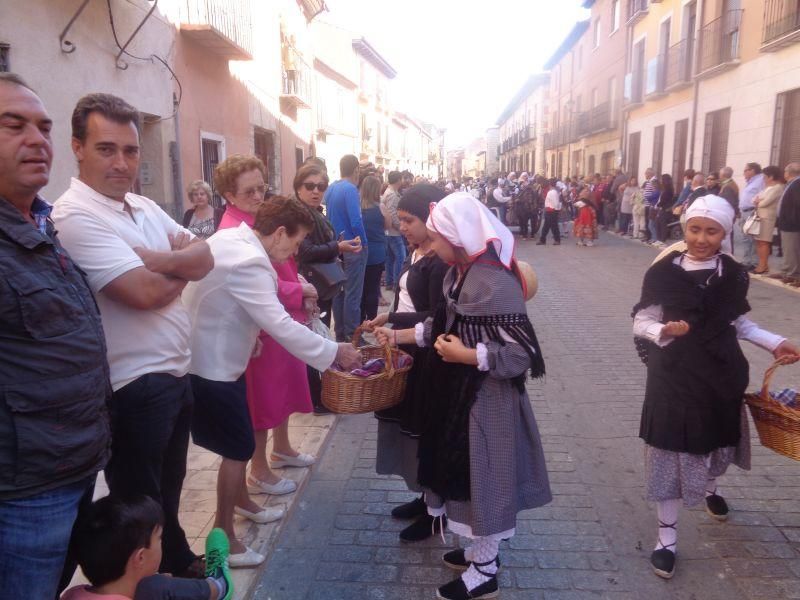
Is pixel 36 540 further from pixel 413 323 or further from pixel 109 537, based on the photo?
pixel 413 323

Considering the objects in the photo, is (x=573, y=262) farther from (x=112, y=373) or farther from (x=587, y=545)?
(x=112, y=373)

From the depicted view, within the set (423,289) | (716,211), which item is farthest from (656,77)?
(423,289)

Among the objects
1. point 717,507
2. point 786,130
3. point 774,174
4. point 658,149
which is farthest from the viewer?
point 658,149

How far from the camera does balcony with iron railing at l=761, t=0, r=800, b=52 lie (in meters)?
12.8

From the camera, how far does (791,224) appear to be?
10.1 meters

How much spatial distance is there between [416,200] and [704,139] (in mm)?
17270

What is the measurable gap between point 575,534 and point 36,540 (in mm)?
2556

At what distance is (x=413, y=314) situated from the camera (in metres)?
3.38

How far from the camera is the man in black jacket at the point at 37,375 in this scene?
161 centimetres

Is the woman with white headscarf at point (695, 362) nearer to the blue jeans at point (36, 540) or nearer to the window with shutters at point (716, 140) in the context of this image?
the blue jeans at point (36, 540)

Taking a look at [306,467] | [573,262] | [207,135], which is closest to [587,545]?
[306,467]

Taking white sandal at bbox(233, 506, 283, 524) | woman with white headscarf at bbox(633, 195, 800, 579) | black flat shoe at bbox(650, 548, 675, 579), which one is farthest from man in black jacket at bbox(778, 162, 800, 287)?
white sandal at bbox(233, 506, 283, 524)

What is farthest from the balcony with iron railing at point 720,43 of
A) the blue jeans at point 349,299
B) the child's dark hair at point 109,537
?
the child's dark hair at point 109,537

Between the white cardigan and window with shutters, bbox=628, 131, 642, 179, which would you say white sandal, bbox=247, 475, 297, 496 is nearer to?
the white cardigan
